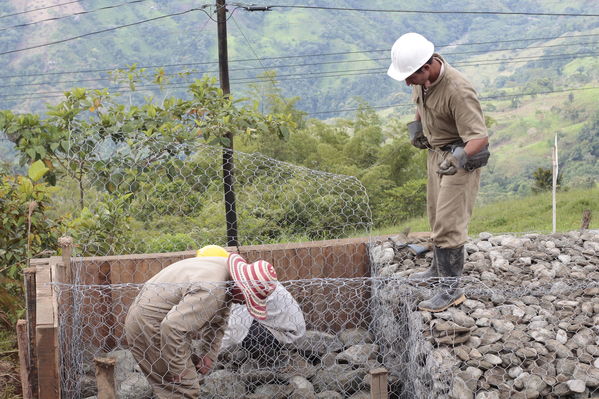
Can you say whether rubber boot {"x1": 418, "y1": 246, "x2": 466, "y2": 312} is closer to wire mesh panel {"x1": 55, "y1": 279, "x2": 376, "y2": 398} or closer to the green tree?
wire mesh panel {"x1": 55, "y1": 279, "x2": 376, "y2": 398}

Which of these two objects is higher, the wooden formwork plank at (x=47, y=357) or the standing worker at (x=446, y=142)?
the standing worker at (x=446, y=142)

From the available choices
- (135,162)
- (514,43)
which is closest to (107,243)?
(135,162)

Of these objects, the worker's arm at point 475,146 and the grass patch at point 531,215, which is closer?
the worker's arm at point 475,146

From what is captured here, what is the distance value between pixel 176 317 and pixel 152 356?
0.34m

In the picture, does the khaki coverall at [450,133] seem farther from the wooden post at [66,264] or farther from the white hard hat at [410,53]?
the wooden post at [66,264]

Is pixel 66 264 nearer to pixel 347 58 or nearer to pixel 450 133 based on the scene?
pixel 450 133

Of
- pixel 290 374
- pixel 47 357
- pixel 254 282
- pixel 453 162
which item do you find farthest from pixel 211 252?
pixel 453 162

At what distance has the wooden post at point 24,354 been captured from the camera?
3.47 m

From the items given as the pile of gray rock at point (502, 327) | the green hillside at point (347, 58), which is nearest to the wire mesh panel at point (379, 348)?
the pile of gray rock at point (502, 327)

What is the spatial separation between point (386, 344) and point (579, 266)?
1379 mm

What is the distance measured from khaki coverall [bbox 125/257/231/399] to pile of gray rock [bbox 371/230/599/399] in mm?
973

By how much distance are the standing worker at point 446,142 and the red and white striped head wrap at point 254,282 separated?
0.91 metres

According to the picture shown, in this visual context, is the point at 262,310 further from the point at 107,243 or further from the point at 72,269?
the point at 107,243

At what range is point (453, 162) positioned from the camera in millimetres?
4008
